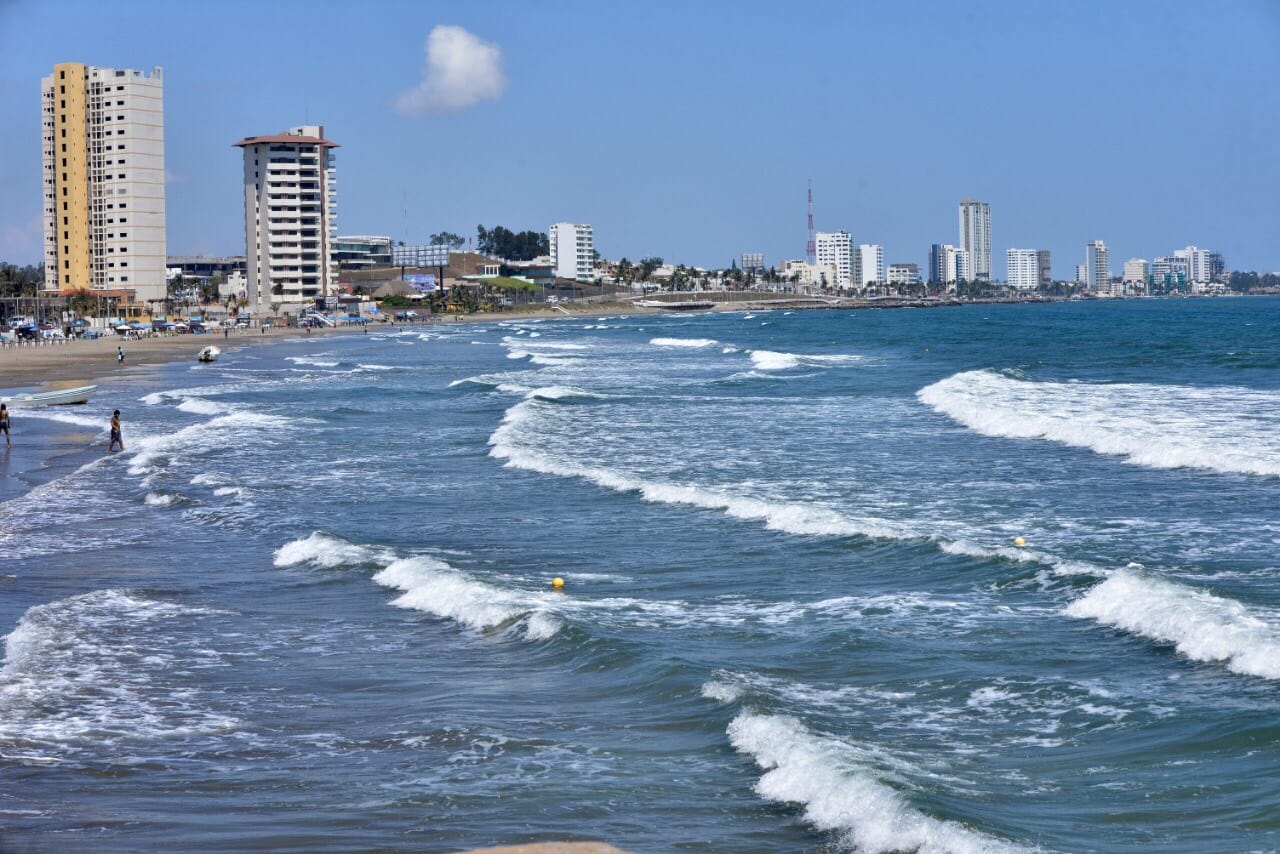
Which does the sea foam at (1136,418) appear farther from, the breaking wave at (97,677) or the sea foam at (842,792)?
the breaking wave at (97,677)

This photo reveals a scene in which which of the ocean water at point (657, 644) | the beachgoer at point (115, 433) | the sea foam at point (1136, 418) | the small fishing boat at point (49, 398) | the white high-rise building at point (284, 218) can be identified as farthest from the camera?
the white high-rise building at point (284, 218)

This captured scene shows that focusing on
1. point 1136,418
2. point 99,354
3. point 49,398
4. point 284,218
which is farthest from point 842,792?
point 284,218

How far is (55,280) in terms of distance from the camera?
154m

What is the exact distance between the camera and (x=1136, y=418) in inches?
1393

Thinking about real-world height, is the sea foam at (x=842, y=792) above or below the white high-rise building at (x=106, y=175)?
below

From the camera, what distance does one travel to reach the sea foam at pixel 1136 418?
2748 cm

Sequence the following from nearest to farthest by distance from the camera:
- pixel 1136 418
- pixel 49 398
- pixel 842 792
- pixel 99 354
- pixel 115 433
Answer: pixel 842 792, pixel 115 433, pixel 1136 418, pixel 49 398, pixel 99 354

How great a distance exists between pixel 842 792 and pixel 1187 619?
610 centimetres

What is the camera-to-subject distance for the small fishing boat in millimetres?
46656

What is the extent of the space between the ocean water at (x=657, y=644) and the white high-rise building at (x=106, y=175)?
125m

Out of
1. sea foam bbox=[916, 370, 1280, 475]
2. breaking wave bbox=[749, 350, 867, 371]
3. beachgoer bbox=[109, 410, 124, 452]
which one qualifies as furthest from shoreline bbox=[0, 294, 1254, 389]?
sea foam bbox=[916, 370, 1280, 475]

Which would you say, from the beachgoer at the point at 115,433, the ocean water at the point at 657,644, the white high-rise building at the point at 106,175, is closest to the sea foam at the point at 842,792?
the ocean water at the point at 657,644

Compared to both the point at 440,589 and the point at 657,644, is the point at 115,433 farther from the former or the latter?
the point at 657,644

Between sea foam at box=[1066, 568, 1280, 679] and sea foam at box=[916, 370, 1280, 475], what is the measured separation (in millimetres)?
10870
